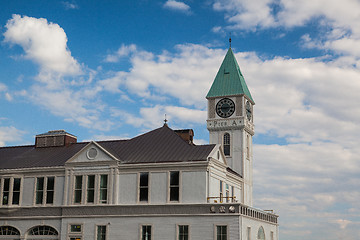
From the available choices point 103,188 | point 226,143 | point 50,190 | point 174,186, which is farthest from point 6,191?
point 226,143

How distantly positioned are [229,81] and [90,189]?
36.9 metres

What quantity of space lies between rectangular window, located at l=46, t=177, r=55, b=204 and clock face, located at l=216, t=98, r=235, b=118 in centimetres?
3406

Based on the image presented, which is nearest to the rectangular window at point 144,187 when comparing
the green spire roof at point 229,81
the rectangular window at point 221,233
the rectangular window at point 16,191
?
the rectangular window at point 221,233

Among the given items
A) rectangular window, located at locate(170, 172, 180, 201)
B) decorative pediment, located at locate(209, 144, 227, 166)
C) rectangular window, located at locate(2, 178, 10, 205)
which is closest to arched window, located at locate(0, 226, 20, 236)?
rectangular window, located at locate(2, 178, 10, 205)

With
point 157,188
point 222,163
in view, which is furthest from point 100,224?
point 222,163

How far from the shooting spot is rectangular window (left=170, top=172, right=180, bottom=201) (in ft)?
158

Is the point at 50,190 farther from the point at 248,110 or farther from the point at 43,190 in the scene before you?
the point at 248,110

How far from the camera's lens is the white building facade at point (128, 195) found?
155 feet

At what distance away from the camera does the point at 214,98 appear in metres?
81.2

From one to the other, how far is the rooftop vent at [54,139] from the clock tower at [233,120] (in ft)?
85.2

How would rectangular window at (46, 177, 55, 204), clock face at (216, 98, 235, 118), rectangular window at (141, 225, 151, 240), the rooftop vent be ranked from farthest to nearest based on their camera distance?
Answer: clock face at (216, 98, 235, 118) < the rooftop vent < rectangular window at (46, 177, 55, 204) < rectangular window at (141, 225, 151, 240)

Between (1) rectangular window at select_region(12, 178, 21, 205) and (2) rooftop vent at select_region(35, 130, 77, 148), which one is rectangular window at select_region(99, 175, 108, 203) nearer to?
(1) rectangular window at select_region(12, 178, 21, 205)

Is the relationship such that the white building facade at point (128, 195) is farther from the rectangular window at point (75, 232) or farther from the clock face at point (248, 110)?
the clock face at point (248, 110)

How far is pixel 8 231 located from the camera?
175 feet
